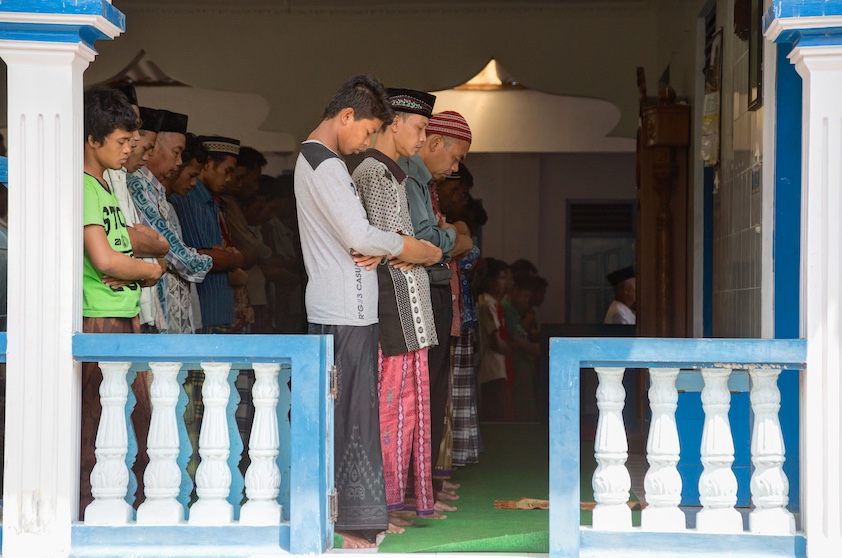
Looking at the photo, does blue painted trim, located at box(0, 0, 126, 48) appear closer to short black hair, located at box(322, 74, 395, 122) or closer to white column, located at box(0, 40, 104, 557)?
white column, located at box(0, 40, 104, 557)

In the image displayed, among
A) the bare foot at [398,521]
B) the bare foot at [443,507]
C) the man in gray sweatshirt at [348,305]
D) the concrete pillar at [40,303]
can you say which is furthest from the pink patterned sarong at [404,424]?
the concrete pillar at [40,303]

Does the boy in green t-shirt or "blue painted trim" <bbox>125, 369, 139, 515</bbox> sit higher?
the boy in green t-shirt

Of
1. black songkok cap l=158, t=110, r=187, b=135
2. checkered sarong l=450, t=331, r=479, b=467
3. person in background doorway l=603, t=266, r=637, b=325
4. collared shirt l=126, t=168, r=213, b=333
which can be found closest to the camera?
collared shirt l=126, t=168, r=213, b=333

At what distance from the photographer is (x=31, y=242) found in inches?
147

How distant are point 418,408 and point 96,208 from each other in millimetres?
1519

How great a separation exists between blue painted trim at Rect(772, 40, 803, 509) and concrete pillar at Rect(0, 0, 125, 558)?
101 inches

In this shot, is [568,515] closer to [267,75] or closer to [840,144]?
[840,144]

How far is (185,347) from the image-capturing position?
3736 millimetres

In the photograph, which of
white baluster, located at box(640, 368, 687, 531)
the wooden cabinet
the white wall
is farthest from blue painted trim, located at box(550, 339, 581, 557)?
the white wall

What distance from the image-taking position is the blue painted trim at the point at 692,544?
12.1 ft

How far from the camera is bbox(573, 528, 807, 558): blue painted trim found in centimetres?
370

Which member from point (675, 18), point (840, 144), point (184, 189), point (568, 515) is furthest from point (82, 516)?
point (675, 18)

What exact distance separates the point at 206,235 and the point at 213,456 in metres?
2.36

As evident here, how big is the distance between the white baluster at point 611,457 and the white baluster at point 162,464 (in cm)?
142
